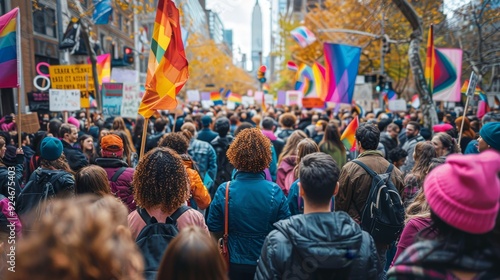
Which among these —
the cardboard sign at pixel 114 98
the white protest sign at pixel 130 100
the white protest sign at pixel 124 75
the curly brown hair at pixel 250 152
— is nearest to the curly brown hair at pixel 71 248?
the curly brown hair at pixel 250 152

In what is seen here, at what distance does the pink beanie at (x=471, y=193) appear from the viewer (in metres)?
1.68

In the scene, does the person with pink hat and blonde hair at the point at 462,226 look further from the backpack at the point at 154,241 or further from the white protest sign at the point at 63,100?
the white protest sign at the point at 63,100

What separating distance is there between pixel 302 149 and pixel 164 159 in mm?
2193

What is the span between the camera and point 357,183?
3957 millimetres

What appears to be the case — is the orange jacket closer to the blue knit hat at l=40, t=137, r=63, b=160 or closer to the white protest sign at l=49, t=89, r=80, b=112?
the blue knit hat at l=40, t=137, r=63, b=160

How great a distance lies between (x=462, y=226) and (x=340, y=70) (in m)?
8.61

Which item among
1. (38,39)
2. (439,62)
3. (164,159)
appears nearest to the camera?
(164,159)

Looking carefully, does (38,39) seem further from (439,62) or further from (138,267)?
→ (138,267)

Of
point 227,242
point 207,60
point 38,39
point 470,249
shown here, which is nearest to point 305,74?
point 38,39

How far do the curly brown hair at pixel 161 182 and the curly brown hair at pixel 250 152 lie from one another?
2.44 ft

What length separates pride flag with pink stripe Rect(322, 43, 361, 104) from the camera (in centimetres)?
992

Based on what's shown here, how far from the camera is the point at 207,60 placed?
45.9m

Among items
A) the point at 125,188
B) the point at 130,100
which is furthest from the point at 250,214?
the point at 130,100

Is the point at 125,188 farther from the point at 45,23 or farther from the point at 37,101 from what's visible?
the point at 45,23
